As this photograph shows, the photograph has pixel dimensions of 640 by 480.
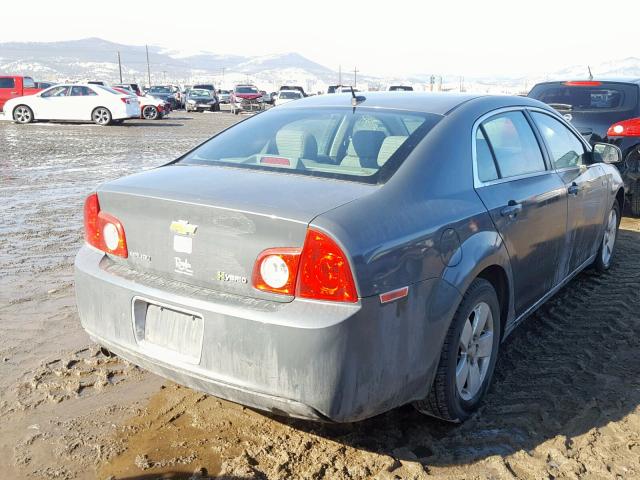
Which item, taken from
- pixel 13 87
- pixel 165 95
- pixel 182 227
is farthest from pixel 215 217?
pixel 165 95

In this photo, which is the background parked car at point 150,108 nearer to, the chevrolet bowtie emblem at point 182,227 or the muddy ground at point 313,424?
the muddy ground at point 313,424

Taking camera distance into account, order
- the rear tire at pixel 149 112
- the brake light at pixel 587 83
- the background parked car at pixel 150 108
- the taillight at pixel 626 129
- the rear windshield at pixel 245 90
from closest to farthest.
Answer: the taillight at pixel 626 129, the brake light at pixel 587 83, the background parked car at pixel 150 108, the rear tire at pixel 149 112, the rear windshield at pixel 245 90

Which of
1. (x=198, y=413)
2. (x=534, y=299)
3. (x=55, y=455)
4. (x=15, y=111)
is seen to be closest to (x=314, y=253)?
(x=198, y=413)

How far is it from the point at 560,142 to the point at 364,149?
6.23 feet

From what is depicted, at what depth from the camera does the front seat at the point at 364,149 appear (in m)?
3.16

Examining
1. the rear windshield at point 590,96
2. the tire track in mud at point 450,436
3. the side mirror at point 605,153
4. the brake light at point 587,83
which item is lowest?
the tire track in mud at point 450,436

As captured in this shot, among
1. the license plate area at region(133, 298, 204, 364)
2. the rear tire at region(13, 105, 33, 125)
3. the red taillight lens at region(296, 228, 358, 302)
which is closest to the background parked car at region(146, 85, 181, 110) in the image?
the rear tire at region(13, 105, 33, 125)

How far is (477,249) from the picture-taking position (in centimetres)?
309

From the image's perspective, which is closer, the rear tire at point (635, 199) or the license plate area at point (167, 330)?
the license plate area at point (167, 330)

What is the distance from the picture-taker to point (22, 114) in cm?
2434

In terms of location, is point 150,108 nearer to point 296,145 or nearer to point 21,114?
point 21,114

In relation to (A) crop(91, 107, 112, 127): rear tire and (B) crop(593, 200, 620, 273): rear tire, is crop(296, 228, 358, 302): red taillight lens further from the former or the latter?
(A) crop(91, 107, 112, 127): rear tire

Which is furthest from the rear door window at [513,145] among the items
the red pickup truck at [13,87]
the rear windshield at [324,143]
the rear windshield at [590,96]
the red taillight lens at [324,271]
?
the red pickup truck at [13,87]

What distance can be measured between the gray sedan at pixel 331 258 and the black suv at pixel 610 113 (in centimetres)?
438
